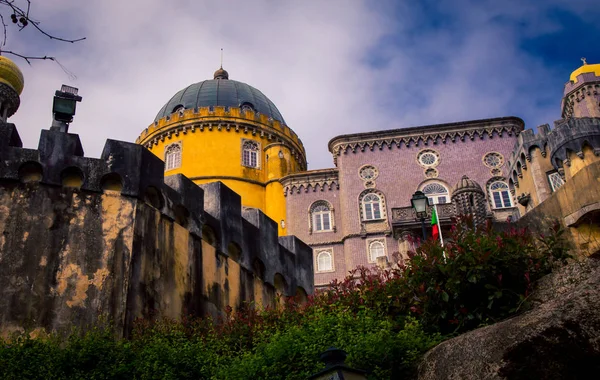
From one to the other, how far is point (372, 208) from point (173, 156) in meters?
13.1

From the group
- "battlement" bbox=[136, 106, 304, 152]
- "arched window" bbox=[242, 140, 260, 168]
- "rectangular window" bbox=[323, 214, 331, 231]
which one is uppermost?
"battlement" bbox=[136, 106, 304, 152]

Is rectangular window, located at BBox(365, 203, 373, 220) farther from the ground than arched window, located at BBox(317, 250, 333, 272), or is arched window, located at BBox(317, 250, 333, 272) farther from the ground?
rectangular window, located at BBox(365, 203, 373, 220)

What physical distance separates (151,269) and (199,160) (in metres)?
28.4

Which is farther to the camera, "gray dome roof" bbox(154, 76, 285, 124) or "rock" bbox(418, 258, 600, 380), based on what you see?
"gray dome roof" bbox(154, 76, 285, 124)

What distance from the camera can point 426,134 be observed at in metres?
38.8

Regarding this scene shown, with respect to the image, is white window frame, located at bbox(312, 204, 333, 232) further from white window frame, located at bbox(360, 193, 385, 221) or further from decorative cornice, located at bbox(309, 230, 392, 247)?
white window frame, located at bbox(360, 193, 385, 221)

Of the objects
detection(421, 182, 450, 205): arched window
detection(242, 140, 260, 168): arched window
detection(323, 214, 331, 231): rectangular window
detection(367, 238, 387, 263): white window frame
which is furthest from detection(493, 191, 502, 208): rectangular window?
detection(242, 140, 260, 168): arched window

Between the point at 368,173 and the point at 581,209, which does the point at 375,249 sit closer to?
the point at 368,173

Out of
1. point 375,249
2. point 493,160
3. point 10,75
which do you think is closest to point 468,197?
point 375,249

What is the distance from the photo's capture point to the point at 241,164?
1540 inches

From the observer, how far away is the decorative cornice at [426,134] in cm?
3844

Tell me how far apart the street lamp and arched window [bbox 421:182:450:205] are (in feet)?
88.9

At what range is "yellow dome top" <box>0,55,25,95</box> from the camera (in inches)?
1224

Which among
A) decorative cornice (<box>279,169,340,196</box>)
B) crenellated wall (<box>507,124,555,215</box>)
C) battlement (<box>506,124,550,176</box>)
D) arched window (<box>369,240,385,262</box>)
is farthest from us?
decorative cornice (<box>279,169,340,196</box>)
